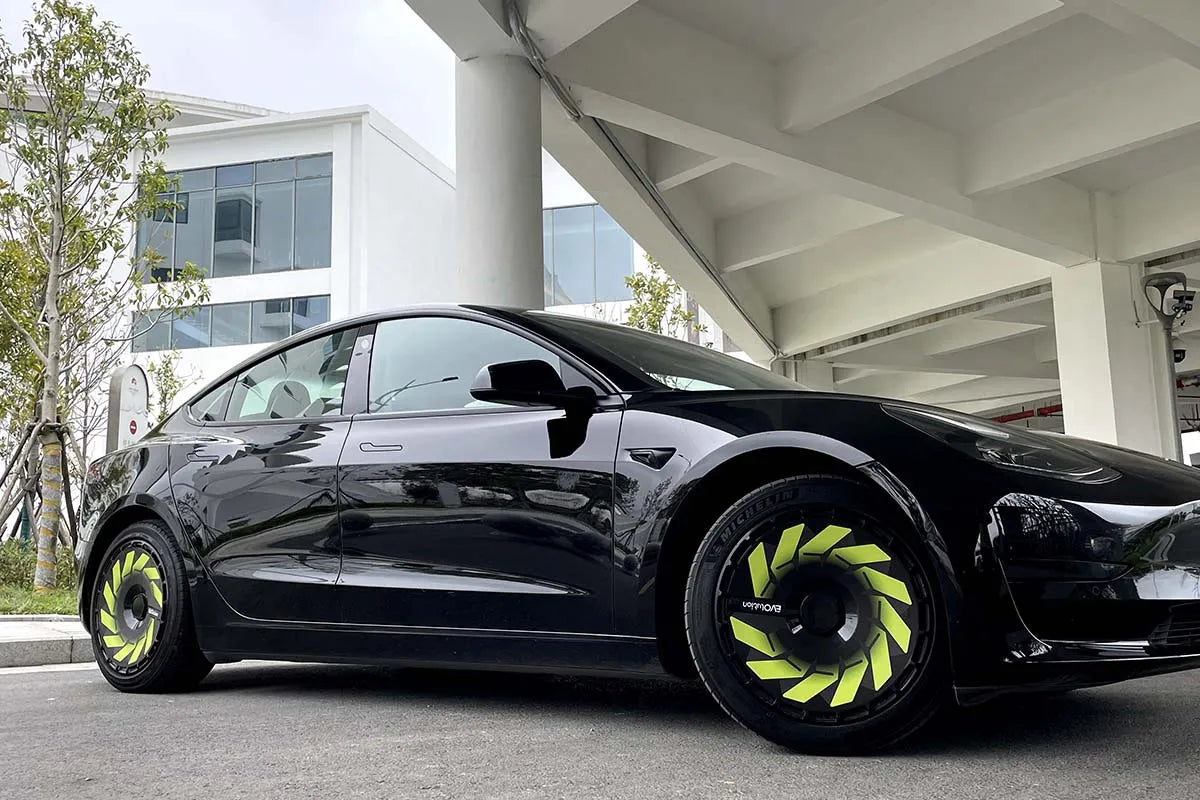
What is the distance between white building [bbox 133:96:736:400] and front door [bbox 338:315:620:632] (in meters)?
24.0

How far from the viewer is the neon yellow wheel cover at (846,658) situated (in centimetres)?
250

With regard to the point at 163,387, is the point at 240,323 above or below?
above

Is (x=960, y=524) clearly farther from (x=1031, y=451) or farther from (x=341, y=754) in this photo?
(x=341, y=754)

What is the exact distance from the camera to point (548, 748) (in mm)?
2738

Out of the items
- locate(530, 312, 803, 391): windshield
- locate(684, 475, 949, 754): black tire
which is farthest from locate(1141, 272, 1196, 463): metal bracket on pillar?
locate(684, 475, 949, 754): black tire

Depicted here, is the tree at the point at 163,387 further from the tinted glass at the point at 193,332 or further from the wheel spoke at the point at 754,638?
the wheel spoke at the point at 754,638

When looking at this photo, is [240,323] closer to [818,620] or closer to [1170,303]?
[1170,303]

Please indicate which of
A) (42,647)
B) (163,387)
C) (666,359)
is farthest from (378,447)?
(163,387)

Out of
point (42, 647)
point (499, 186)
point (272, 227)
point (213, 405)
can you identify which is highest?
point (272, 227)

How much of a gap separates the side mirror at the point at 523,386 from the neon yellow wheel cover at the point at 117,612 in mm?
1733

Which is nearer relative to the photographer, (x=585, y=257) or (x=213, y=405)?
(x=213, y=405)

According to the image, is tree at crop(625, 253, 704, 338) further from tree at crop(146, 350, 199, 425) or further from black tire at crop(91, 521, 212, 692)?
black tire at crop(91, 521, 212, 692)

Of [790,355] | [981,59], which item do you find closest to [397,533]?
[981,59]

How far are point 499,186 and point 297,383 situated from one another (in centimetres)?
366
